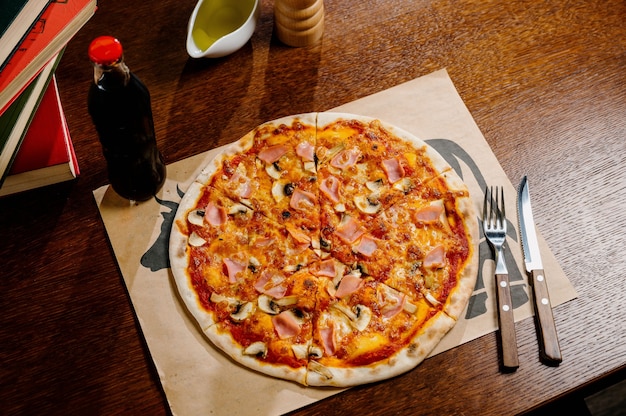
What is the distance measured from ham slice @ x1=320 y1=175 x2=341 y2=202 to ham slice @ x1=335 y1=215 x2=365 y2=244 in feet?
0.27

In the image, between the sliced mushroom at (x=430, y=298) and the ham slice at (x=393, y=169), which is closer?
the sliced mushroom at (x=430, y=298)

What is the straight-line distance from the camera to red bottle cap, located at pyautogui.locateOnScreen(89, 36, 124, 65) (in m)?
1.60

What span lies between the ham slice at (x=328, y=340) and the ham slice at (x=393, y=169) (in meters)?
0.54

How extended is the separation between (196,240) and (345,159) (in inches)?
21.7

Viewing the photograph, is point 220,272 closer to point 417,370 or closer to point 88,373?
point 88,373

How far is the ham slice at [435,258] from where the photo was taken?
2057mm

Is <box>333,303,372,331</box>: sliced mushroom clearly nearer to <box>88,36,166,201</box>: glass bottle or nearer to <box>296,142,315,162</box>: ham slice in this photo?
<box>296,142,315,162</box>: ham slice

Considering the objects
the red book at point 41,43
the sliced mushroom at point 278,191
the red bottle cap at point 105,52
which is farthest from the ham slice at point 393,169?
the red book at point 41,43

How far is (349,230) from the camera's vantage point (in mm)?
2135

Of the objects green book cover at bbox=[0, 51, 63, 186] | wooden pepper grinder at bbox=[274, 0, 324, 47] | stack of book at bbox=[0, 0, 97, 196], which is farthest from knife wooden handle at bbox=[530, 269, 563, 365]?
green book cover at bbox=[0, 51, 63, 186]

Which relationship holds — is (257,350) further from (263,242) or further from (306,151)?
(306,151)

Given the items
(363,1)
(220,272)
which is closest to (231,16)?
(363,1)

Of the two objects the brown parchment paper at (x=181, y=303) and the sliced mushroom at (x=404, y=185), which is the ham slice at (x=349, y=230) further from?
the brown parchment paper at (x=181, y=303)

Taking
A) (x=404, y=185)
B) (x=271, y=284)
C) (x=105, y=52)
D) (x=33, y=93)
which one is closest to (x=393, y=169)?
(x=404, y=185)
